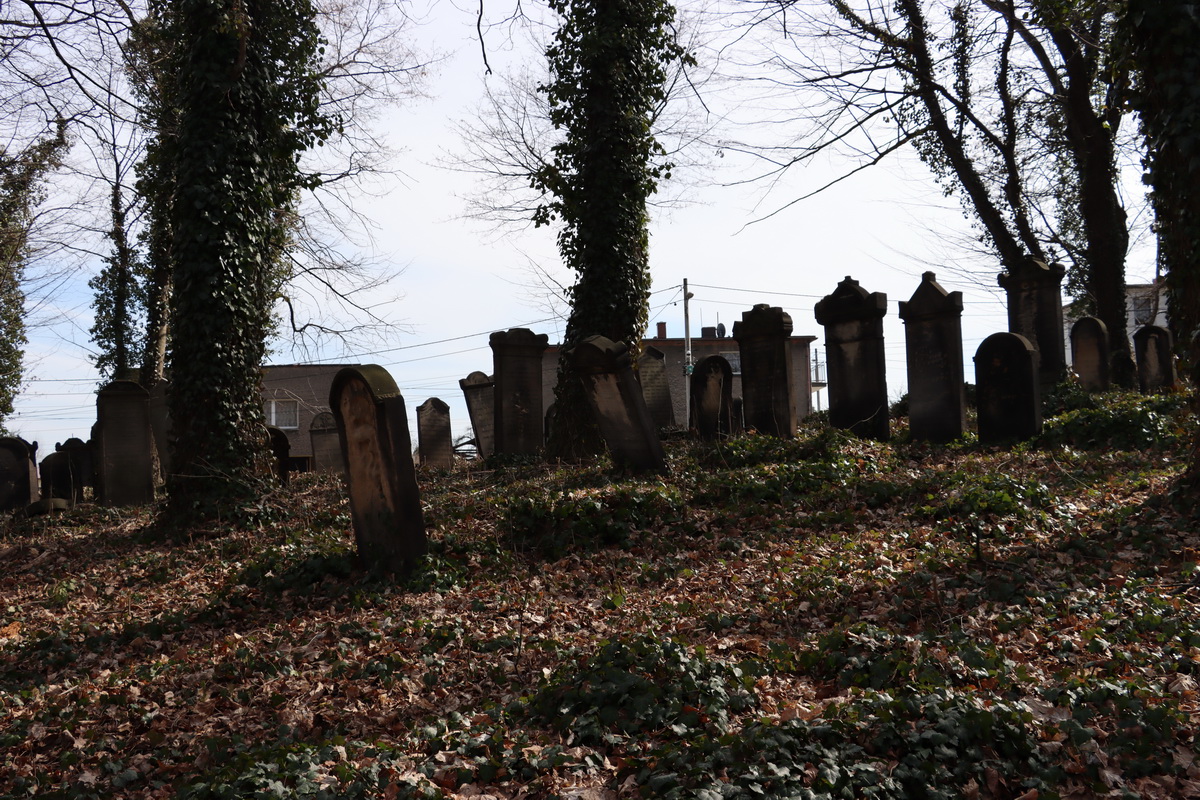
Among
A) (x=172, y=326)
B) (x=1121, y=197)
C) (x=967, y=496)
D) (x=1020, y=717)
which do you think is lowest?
(x=1020, y=717)

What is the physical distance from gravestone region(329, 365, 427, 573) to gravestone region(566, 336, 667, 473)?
3671 mm

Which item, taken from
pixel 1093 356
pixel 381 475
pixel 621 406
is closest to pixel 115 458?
pixel 381 475

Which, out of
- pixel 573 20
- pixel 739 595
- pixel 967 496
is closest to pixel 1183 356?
pixel 967 496

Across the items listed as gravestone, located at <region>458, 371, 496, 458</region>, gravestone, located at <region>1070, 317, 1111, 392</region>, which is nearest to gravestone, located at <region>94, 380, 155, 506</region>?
gravestone, located at <region>458, 371, 496, 458</region>

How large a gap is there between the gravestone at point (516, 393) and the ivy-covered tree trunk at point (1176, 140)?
9.60 meters

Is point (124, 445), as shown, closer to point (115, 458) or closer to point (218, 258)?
point (115, 458)

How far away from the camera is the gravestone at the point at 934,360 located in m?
12.5

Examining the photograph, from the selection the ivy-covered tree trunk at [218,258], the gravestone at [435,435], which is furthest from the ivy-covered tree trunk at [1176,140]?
the gravestone at [435,435]

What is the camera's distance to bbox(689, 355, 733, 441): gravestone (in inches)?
575

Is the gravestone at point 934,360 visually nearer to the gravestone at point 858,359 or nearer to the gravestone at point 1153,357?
the gravestone at point 858,359

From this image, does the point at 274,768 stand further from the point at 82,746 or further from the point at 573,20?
the point at 573,20

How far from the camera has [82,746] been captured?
473 centimetres

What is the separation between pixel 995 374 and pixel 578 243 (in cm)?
651

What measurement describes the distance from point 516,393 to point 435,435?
3.05 meters
